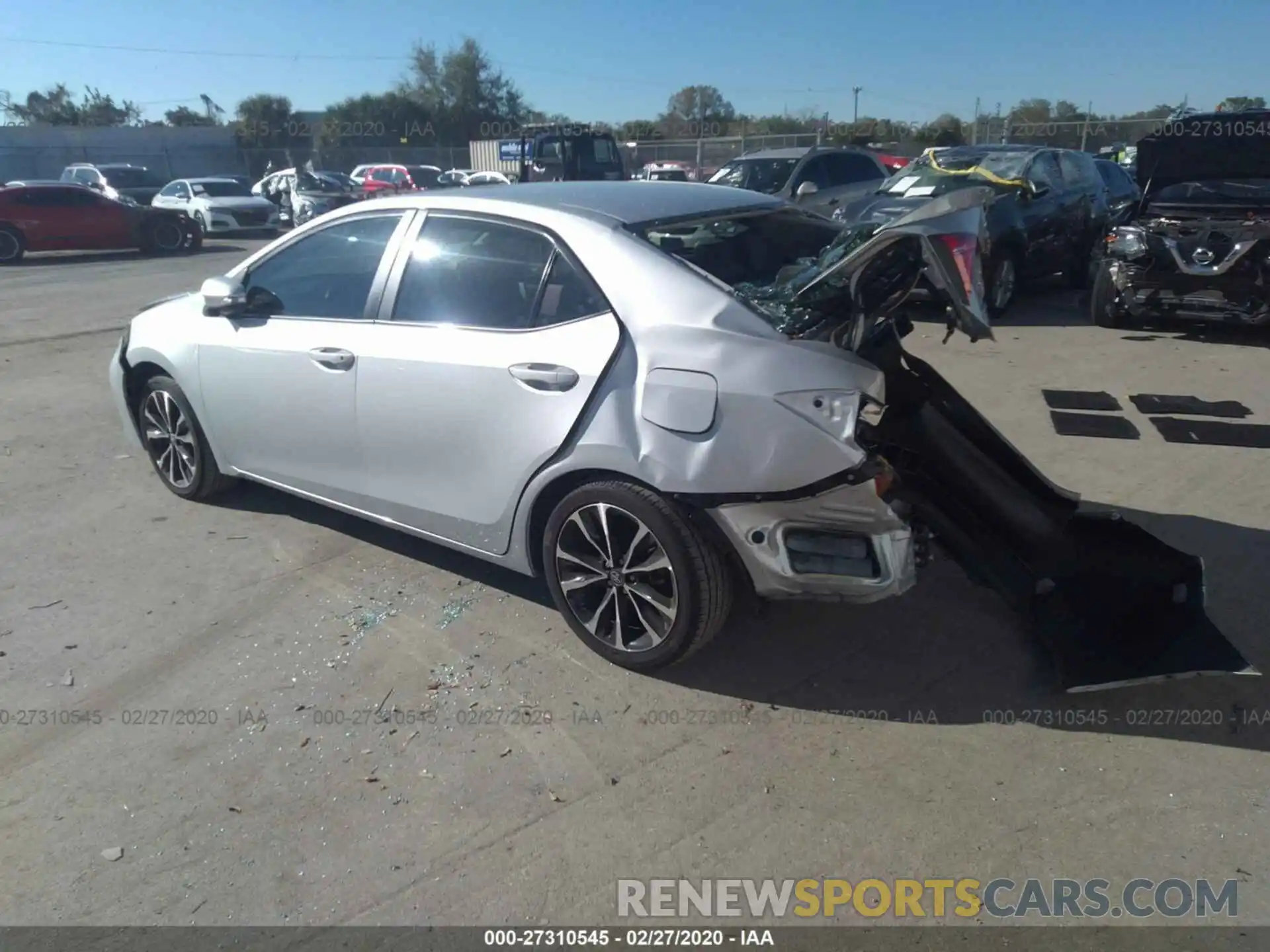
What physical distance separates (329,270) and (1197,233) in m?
7.61

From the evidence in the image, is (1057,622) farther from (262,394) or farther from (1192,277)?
(1192,277)

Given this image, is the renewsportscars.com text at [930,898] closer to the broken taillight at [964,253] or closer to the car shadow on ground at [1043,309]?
the broken taillight at [964,253]

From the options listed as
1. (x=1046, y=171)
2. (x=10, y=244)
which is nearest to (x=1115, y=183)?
(x=1046, y=171)

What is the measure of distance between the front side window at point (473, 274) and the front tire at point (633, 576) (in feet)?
2.60

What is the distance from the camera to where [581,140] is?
23.8 metres

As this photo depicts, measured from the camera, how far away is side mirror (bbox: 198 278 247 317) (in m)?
4.62

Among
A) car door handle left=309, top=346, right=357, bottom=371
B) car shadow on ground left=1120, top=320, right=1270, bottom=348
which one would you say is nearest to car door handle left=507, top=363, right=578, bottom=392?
car door handle left=309, top=346, right=357, bottom=371

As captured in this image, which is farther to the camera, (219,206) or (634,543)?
(219,206)

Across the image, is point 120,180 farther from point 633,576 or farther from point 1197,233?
point 633,576

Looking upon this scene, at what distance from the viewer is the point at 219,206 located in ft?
81.6

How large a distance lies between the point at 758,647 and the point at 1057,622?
3.60ft

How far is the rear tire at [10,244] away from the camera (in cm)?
1945

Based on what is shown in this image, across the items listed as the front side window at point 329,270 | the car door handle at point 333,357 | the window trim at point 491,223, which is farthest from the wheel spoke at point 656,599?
the front side window at point 329,270

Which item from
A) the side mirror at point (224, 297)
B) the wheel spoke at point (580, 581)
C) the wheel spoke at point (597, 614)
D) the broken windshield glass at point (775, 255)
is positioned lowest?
the wheel spoke at point (597, 614)
